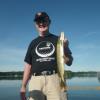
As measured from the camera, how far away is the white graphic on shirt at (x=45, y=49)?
251 inches

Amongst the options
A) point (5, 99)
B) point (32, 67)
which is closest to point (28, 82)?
point (32, 67)

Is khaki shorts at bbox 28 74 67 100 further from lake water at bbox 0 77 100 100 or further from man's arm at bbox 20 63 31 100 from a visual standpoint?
lake water at bbox 0 77 100 100

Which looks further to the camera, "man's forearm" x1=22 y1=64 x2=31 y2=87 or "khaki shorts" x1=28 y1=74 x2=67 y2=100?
"man's forearm" x1=22 y1=64 x2=31 y2=87

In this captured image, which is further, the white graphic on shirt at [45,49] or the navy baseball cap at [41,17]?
the navy baseball cap at [41,17]

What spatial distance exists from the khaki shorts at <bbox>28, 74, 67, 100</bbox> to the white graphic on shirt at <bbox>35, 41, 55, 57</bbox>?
1.44ft

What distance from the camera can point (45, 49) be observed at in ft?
21.1

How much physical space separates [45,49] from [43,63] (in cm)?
30

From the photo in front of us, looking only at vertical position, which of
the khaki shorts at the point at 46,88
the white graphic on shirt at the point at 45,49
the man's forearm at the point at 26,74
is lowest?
the khaki shorts at the point at 46,88

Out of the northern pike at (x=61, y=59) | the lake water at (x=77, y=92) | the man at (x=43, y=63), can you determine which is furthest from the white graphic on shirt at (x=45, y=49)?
the lake water at (x=77, y=92)

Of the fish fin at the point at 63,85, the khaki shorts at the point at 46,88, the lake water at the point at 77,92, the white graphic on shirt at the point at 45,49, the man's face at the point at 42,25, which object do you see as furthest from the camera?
the lake water at the point at 77,92

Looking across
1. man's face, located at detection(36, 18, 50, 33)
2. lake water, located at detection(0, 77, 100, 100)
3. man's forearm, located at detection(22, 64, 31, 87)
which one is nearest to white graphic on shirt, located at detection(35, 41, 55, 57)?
man's face, located at detection(36, 18, 50, 33)

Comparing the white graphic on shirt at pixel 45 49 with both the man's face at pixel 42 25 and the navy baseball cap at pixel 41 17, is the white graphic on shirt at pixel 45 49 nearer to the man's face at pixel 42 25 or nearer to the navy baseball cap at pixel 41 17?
the man's face at pixel 42 25

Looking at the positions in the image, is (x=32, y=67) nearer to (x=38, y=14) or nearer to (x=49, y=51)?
(x=49, y=51)

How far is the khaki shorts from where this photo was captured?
20.4ft
